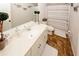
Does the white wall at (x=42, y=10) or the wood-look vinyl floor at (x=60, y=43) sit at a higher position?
the white wall at (x=42, y=10)

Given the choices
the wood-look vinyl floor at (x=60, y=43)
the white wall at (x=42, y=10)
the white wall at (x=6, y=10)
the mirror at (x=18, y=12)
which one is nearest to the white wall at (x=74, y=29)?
the wood-look vinyl floor at (x=60, y=43)

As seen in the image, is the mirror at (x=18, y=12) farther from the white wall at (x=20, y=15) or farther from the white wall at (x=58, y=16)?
the white wall at (x=58, y=16)

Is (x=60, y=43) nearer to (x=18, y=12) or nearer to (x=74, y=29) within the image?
(x=74, y=29)

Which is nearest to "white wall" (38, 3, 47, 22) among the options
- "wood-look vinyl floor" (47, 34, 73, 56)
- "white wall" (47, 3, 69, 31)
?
"white wall" (47, 3, 69, 31)

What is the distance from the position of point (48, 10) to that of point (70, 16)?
22cm

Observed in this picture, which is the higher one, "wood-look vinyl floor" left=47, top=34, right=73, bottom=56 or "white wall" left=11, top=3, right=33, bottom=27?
"white wall" left=11, top=3, right=33, bottom=27

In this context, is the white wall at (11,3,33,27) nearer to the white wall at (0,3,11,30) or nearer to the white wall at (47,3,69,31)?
the white wall at (0,3,11,30)

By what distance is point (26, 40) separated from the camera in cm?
110

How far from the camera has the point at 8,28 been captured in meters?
1.10

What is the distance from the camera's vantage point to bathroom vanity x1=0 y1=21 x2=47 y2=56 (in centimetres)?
101

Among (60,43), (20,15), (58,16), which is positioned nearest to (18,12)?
(20,15)

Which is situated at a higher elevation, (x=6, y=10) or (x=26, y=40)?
(x=6, y=10)

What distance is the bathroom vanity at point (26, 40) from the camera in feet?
3.33

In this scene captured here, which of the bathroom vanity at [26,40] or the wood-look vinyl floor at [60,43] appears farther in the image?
the wood-look vinyl floor at [60,43]
